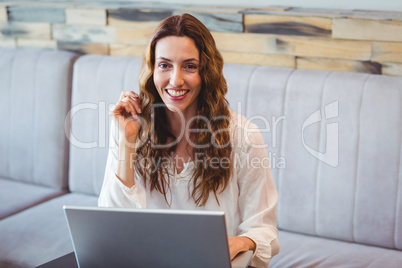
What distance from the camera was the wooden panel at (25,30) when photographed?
2709 millimetres

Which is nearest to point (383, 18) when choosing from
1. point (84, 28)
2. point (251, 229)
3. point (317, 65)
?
point (317, 65)

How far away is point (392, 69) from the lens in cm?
199

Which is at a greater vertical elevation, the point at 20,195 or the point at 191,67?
the point at 191,67

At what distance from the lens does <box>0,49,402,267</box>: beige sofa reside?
1868mm

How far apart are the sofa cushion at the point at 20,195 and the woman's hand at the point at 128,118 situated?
893mm

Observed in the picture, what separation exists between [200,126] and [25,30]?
1530 millimetres

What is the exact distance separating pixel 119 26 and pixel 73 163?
2.05 ft

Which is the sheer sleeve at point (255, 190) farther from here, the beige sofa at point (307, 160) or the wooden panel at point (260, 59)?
the wooden panel at point (260, 59)

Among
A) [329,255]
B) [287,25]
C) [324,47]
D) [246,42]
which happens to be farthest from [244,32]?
[329,255]

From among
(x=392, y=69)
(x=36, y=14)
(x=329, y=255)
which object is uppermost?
(x=36, y=14)

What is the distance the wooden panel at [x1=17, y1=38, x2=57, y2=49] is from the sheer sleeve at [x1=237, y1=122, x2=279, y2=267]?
4.74ft

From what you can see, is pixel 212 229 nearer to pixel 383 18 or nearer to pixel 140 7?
pixel 383 18

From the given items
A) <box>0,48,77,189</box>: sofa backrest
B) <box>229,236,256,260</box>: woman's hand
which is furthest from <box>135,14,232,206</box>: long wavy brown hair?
<box>0,48,77,189</box>: sofa backrest

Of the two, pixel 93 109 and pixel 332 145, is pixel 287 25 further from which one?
pixel 93 109
